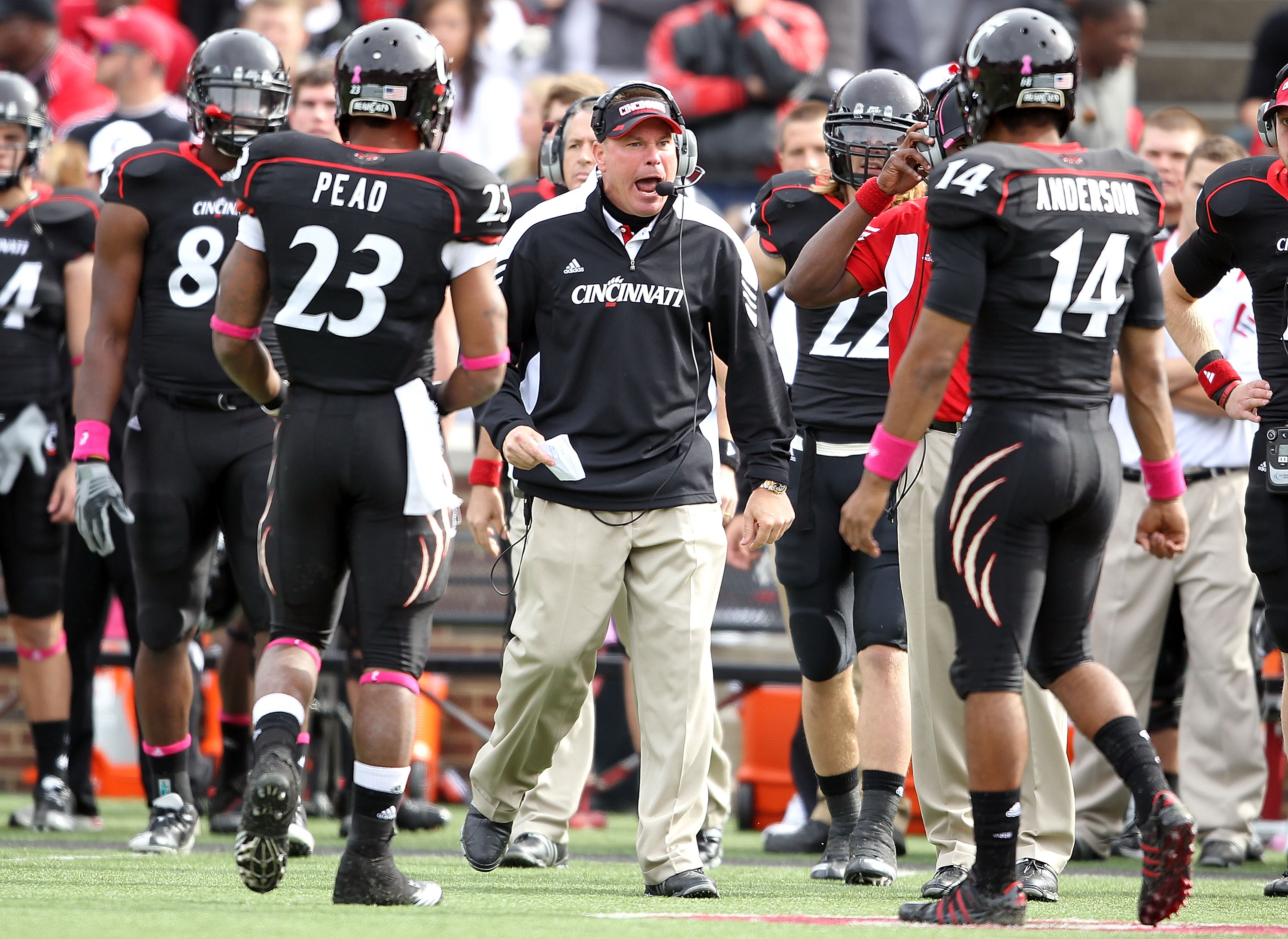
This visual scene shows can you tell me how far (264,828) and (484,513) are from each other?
5.15ft

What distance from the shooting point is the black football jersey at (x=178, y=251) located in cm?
633

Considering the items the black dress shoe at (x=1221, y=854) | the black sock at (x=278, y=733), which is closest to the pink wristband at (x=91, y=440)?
the black sock at (x=278, y=733)

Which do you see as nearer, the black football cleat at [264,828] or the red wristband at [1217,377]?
the black football cleat at [264,828]

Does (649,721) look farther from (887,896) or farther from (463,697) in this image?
(463,697)

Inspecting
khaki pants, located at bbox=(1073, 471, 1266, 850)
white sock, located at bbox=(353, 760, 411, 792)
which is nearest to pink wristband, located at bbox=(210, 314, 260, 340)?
white sock, located at bbox=(353, 760, 411, 792)

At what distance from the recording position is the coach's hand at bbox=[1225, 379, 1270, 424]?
218 inches

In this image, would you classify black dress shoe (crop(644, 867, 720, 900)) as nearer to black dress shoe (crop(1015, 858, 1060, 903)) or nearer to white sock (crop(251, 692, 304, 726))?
black dress shoe (crop(1015, 858, 1060, 903))

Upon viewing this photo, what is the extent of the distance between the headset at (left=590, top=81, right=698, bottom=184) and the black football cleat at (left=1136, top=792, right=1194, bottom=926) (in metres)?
2.20

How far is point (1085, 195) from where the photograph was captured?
14.5 ft

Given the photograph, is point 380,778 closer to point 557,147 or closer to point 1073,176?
point 1073,176

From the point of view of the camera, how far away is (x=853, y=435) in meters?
6.04

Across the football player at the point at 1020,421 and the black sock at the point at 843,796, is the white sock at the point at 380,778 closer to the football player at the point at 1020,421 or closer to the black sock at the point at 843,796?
the football player at the point at 1020,421

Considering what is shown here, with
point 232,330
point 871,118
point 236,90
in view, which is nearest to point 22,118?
point 236,90

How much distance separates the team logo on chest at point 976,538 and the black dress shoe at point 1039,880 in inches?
47.0
